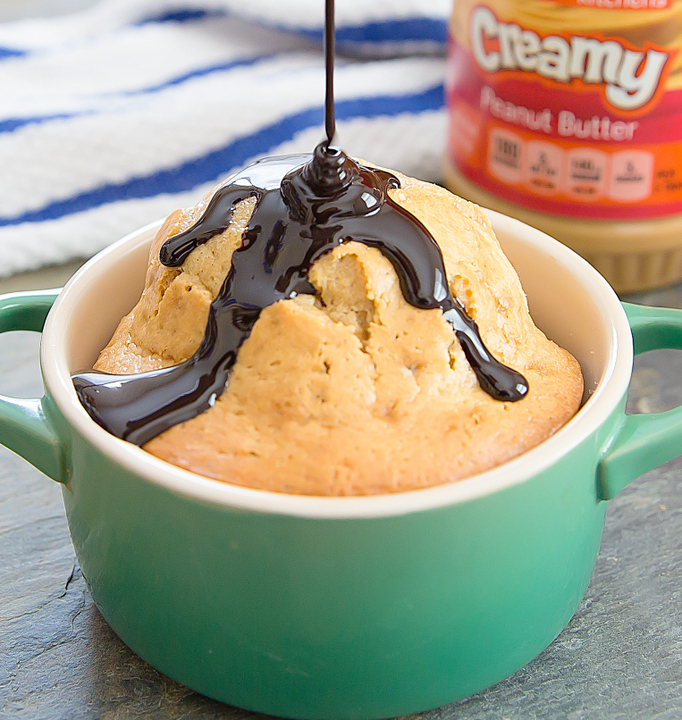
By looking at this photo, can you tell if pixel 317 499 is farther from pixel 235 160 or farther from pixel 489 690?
pixel 235 160

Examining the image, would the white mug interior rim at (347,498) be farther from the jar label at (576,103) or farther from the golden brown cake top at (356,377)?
the jar label at (576,103)

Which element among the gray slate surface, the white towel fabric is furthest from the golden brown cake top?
the white towel fabric

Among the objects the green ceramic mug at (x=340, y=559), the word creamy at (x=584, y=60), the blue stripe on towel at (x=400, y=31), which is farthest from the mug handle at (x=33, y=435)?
the blue stripe on towel at (x=400, y=31)

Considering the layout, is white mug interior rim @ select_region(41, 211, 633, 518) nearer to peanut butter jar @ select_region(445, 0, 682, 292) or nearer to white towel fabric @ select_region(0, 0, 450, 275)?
peanut butter jar @ select_region(445, 0, 682, 292)

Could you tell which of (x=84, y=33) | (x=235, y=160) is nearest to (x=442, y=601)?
(x=235, y=160)

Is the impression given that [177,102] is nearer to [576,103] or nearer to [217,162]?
[217,162]
